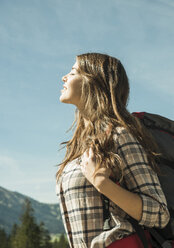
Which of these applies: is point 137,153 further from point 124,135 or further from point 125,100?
point 125,100

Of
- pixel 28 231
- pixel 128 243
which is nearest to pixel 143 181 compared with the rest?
pixel 128 243

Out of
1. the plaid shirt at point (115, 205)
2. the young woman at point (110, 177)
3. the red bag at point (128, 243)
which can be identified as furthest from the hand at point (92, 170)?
the red bag at point (128, 243)

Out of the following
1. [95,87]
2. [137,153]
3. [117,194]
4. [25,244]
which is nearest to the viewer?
[117,194]

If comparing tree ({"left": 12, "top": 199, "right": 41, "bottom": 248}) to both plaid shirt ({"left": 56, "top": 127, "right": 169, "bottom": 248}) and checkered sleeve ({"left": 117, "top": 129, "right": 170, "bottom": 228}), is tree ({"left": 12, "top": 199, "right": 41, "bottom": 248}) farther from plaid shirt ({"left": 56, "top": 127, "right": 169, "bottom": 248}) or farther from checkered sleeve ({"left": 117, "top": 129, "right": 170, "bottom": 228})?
checkered sleeve ({"left": 117, "top": 129, "right": 170, "bottom": 228})

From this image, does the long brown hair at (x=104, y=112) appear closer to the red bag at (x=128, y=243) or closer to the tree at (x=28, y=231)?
the red bag at (x=128, y=243)

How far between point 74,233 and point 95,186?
0.64 m

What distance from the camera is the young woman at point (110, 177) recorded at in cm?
331

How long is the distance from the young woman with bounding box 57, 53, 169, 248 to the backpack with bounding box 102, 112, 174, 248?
0.06m

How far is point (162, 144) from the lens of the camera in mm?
3596

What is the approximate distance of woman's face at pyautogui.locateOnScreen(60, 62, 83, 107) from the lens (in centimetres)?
427

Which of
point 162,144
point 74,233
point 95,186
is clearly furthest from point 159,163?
point 74,233

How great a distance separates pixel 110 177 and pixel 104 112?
73 cm

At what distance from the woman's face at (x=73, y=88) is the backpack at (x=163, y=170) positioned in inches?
33.1

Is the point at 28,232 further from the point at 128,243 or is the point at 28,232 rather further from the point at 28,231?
the point at 128,243
